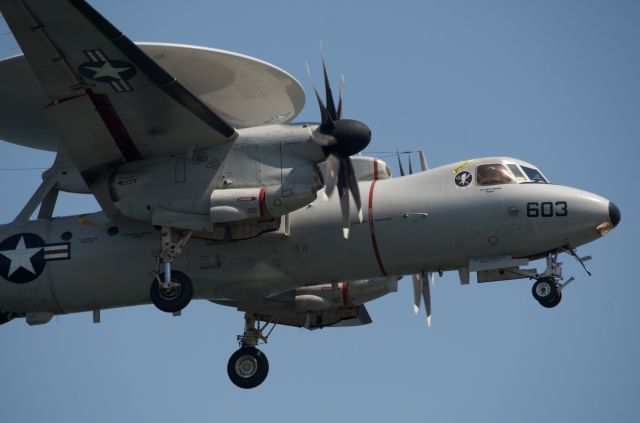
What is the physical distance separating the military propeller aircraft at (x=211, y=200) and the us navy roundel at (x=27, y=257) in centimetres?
3

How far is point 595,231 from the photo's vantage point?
81.3 ft

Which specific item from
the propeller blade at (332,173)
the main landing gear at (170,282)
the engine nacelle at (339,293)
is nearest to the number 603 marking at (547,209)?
the propeller blade at (332,173)

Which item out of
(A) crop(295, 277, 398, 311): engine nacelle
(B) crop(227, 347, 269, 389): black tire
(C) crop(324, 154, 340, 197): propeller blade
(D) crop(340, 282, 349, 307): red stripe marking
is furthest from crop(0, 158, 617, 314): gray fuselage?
(D) crop(340, 282, 349, 307): red stripe marking

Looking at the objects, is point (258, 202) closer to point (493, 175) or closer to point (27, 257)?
point (493, 175)

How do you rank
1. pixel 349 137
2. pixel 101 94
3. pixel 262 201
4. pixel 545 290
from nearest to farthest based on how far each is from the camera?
pixel 349 137 < pixel 262 201 < pixel 101 94 < pixel 545 290

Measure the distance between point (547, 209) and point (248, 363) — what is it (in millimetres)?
8851

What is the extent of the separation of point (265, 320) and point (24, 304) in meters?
6.15

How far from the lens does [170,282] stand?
25.2 meters

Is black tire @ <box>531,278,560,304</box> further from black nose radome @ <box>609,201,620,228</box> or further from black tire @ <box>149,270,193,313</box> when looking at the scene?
black tire @ <box>149,270,193,313</box>

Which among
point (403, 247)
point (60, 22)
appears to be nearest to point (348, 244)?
point (403, 247)

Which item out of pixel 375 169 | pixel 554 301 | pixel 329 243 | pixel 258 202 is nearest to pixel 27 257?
pixel 258 202

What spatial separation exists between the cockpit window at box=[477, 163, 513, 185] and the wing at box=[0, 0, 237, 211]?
543 cm

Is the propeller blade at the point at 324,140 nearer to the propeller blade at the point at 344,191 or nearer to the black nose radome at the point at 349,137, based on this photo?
the black nose radome at the point at 349,137

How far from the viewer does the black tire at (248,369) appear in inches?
1147
